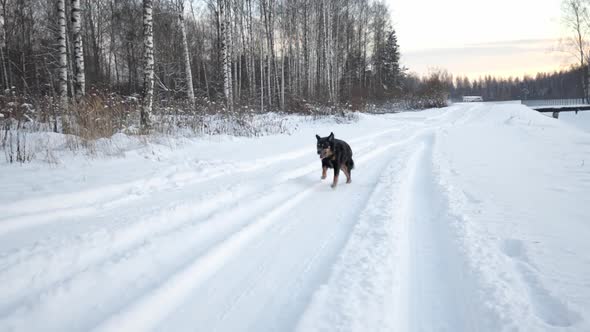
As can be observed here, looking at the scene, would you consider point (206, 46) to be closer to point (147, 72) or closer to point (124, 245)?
point (147, 72)

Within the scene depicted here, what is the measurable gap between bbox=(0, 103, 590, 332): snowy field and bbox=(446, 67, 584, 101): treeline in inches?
3888

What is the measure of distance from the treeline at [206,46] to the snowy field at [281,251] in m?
5.49

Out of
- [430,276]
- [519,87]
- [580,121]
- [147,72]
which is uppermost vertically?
[519,87]

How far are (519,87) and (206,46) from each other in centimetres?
14210

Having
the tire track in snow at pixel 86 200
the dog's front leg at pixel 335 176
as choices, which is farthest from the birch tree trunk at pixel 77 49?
the dog's front leg at pixel 335 176

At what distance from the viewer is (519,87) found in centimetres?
12975

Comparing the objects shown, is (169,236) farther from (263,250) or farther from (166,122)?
(166,122)

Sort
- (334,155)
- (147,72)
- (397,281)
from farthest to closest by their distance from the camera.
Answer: (147,72)
(334,155)
(397,281)

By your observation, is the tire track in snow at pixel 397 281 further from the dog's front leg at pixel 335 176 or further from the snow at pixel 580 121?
the snow at pixel 580 121

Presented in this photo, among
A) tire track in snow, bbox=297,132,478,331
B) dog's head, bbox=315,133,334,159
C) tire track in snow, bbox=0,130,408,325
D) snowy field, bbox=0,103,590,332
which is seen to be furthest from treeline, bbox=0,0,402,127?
tire track in snow, bbox=297,132,478,331

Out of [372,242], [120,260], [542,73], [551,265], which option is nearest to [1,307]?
[120,260]

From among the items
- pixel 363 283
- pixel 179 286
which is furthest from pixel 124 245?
pixel 363 283

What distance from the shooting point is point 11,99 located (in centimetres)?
723

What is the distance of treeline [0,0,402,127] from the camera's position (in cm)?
1527
